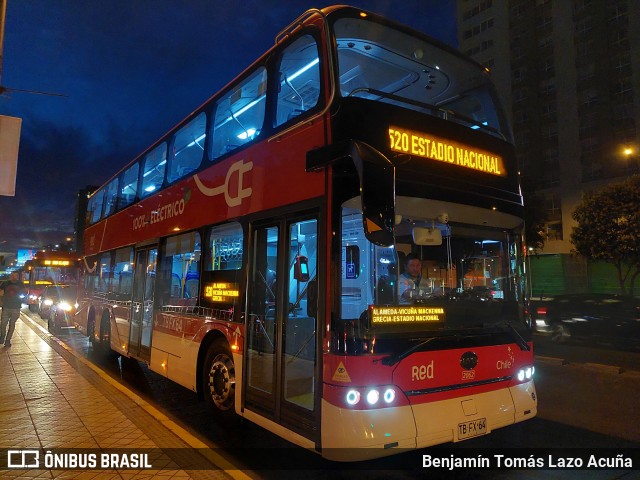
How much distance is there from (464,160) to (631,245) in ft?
80.0

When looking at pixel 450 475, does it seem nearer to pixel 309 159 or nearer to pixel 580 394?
pixel 309 159

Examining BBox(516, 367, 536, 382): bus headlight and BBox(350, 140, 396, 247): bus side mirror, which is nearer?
BBox(350, 140, 396, 247): bus side mirror

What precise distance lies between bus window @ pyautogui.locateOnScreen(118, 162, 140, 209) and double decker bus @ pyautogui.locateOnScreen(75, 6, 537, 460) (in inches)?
147

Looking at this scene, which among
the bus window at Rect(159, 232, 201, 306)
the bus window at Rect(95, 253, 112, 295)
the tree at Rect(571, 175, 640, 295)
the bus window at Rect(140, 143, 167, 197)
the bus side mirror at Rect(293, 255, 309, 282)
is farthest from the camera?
the tree at Rect(571, 175, 640, 295)

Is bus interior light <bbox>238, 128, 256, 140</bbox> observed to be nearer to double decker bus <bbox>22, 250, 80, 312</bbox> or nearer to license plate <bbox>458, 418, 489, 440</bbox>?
license plate <bbox>458, 418, 489, 440</bbox>

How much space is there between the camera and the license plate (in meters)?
4.03

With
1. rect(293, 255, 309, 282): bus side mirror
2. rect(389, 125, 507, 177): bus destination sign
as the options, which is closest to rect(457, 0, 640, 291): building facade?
rect(389, 125, 507, 177): bus destination sign

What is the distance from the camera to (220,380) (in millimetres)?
5766

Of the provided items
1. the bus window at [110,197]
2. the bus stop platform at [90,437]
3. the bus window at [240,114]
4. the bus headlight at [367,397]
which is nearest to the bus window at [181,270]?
the bus window at [240,114]

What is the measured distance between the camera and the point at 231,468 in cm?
428

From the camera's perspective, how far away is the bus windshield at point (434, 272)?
4035 mm

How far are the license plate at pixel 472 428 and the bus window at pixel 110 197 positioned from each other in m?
9.43

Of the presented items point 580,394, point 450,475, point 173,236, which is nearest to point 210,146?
point 173,236

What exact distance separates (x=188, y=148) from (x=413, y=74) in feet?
12.3
